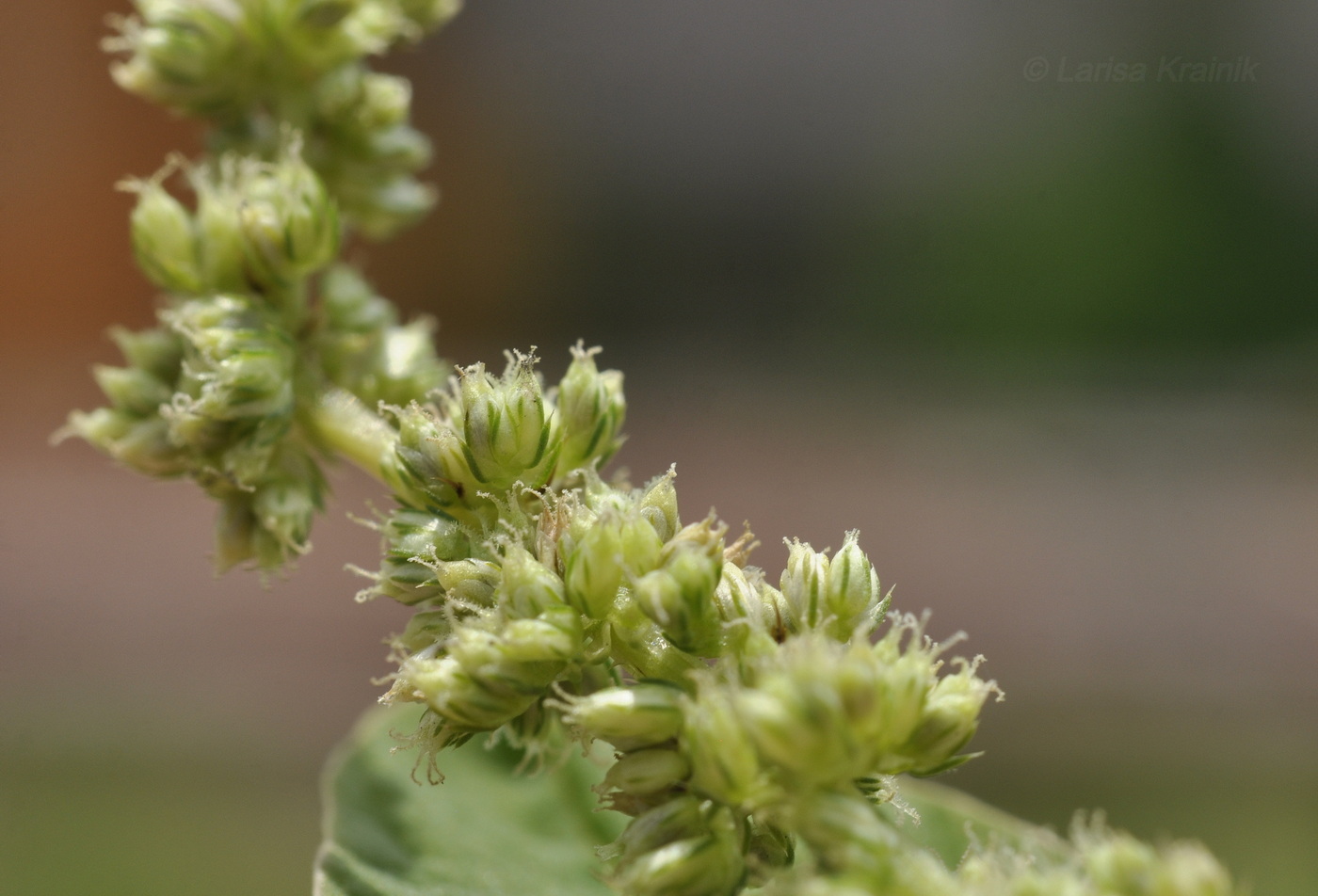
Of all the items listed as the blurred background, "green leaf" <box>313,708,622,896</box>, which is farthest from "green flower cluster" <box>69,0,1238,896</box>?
the blurred background

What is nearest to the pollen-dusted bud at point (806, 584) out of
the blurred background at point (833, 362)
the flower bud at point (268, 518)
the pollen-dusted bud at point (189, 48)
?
the flower bud at point (268, 518)

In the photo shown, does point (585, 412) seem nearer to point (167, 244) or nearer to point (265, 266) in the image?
point (265, 266)

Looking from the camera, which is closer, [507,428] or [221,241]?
[507,428]

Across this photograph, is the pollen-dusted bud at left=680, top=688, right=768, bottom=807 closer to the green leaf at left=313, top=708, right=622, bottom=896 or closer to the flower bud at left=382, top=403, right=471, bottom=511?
the flower bud at left=382, top=403, right=471, bottom=511

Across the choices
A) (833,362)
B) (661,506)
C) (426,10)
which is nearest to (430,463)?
(661,506)

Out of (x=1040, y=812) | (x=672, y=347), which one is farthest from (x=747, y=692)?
(x=672, y=347)

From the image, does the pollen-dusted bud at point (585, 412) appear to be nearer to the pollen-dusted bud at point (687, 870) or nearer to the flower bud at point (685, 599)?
the flower bud at point (685, 599)

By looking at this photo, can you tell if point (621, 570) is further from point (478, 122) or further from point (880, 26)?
point (880, 26)
